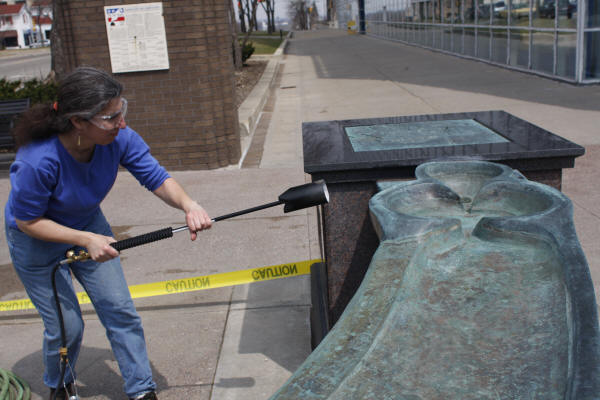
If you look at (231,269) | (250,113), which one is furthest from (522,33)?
(231,269)

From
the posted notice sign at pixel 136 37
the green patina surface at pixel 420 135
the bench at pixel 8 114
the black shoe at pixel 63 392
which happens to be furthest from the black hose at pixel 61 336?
the bench at pixel 8 114

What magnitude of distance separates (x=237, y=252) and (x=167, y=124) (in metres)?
3.45

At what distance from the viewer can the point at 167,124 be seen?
27.1ft

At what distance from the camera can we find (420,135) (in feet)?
12.8

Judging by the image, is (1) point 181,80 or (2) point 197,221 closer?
(2) point 197,221

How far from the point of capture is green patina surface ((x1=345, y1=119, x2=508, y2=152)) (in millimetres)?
3623

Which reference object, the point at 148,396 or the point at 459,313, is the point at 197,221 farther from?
the point at 459,313

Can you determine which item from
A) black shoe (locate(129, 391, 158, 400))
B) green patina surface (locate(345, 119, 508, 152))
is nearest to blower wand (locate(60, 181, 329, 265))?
black shoe (locate(129, 391, 158, 400))

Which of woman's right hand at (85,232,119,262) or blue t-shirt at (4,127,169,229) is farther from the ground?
blue t-shirt at (4,127,169,229)

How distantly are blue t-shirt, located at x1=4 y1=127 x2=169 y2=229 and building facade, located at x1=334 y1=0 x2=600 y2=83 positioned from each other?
11792 millimetres

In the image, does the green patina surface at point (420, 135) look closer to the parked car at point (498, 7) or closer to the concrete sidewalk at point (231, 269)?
the concrete sidewalk at point (231, 269)

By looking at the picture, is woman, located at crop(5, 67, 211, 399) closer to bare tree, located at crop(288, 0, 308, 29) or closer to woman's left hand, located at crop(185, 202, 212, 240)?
woman's left hand, located at crop(185, 202, 212, 240)

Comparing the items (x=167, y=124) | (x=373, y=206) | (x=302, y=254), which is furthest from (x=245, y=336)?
(x=167, y=124)

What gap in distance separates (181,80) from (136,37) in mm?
770
